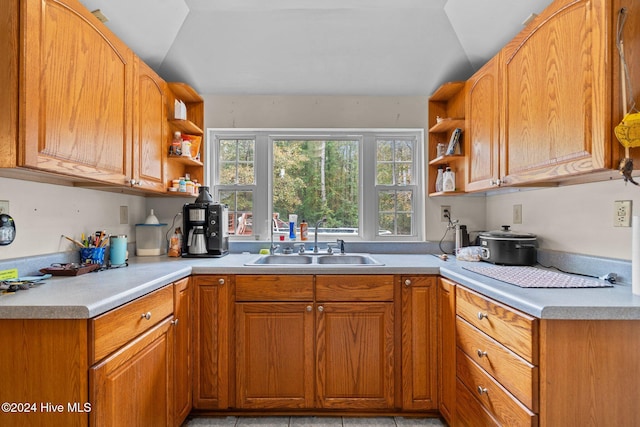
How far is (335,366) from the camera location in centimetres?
181

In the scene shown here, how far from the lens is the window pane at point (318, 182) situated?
262cm

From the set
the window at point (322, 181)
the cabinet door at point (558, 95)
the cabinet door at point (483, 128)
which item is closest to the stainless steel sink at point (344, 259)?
the window at point (322, 181)

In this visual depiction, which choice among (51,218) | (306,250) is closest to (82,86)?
(51,218)

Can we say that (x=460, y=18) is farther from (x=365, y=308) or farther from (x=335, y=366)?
(x=335, y=366)

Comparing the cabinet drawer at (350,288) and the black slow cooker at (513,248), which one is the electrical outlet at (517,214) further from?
the cabinet drawer at (350,288)

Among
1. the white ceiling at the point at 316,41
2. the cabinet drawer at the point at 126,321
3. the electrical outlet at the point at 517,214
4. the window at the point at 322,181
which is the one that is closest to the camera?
the cabinet drawer at the point at 126,321

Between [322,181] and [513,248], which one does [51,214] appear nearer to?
[322,181]

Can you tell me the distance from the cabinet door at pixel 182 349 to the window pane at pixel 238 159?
3.51ft

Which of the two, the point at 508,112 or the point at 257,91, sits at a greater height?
the point at 257,91

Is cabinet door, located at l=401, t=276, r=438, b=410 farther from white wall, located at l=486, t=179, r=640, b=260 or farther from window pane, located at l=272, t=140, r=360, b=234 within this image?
window pane, located at l=272, t=140, r=360, b=234

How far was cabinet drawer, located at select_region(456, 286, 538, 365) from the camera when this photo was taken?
3.58 feet

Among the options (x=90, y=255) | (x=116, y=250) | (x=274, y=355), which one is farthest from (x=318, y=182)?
(x=90, y=255)

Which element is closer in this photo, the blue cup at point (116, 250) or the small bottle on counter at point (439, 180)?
the blue cup at point (116, 250)

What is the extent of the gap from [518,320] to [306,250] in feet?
5.06
